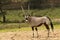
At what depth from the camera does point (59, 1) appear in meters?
50.8

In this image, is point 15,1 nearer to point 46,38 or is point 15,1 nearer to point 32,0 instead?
point 32,0

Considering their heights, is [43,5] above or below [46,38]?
below

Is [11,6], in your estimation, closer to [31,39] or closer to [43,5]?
[43,5]

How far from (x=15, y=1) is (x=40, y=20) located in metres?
35.1

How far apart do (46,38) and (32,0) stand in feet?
111

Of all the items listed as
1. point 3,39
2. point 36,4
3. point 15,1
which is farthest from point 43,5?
point 3,39

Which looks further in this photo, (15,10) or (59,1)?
(59,1)

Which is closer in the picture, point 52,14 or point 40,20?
point 40,20

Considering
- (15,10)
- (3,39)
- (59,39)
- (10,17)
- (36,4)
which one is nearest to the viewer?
(59,39)

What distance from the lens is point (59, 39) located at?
14.8 metres

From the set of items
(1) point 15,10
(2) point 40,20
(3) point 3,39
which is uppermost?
(2) point 40,20

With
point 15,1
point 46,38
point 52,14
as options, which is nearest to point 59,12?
point 52,14

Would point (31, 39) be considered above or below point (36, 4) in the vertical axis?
above

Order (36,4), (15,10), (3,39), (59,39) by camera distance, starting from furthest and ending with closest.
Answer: (36,4)
(15,10)
(3,39)
(59,39)
